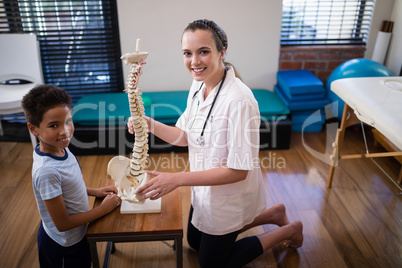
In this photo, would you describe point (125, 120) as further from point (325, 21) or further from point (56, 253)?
point (325, 21)

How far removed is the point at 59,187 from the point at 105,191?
1.11 ft

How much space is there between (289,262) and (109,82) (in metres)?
2.25

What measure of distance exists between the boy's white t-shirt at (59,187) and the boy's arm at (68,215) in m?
0.04

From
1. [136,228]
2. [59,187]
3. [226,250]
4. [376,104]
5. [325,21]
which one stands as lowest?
[226,250]

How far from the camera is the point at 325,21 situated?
3502mm

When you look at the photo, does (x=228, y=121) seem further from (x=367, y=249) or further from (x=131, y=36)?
(x=131, y=36)

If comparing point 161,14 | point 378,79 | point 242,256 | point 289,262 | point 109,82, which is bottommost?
point 289,262

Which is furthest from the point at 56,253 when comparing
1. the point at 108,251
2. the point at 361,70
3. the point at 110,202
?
the point at 361,70

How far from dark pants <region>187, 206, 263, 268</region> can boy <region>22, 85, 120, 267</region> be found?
18.8 inches

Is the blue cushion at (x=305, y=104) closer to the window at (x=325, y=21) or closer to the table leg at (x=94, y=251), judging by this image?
the window at (x=325, y=21)

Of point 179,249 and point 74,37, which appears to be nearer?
point 179,249

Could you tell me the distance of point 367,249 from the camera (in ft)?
6.84

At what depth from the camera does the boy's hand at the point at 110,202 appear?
1.56 m

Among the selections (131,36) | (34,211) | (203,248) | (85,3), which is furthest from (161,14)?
(203,248)
